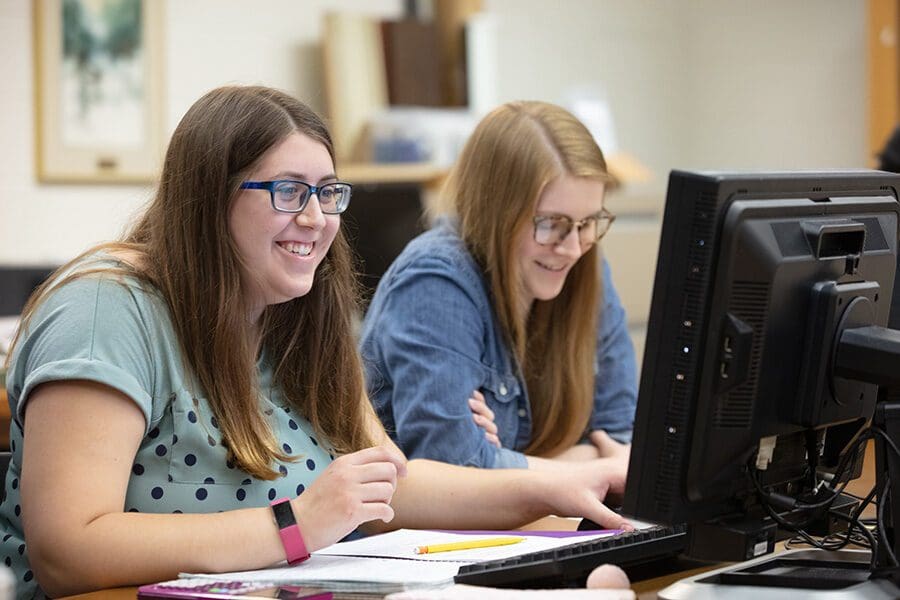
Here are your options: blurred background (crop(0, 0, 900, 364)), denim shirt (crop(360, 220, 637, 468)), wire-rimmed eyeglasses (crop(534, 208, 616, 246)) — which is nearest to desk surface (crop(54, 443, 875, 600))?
denim shirt (crop(360, 220, 637, 468))

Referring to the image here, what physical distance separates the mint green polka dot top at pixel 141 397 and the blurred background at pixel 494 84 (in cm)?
199

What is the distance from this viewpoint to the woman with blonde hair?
1.80 meters

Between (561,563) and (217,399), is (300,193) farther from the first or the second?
(561,563)

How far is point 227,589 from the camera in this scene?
109 centimetres

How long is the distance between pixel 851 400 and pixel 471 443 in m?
0.73

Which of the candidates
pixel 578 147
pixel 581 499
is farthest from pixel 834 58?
pixel 581 499

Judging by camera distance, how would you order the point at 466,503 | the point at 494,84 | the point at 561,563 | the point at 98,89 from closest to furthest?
the point at 561,563
the point at 466,503
the point at 98,89
the point at 494,84

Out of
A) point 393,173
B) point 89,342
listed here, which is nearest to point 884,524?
point 89,342

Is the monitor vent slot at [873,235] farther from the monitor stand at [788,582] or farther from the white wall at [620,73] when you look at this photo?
the white wall at [620,73]

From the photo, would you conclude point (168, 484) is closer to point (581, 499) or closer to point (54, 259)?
point (581, 499)

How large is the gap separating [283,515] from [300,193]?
15.6 inches

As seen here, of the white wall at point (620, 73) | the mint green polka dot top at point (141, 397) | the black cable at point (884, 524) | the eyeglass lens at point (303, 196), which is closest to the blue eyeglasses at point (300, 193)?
the eyeglass lens at point (303, 196)

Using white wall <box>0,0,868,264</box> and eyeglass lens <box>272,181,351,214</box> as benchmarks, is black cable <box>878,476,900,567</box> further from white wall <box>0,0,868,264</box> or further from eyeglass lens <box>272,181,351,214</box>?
white wall <box>0,0,868,264</box>

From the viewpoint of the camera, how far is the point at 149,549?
117 centimetres
